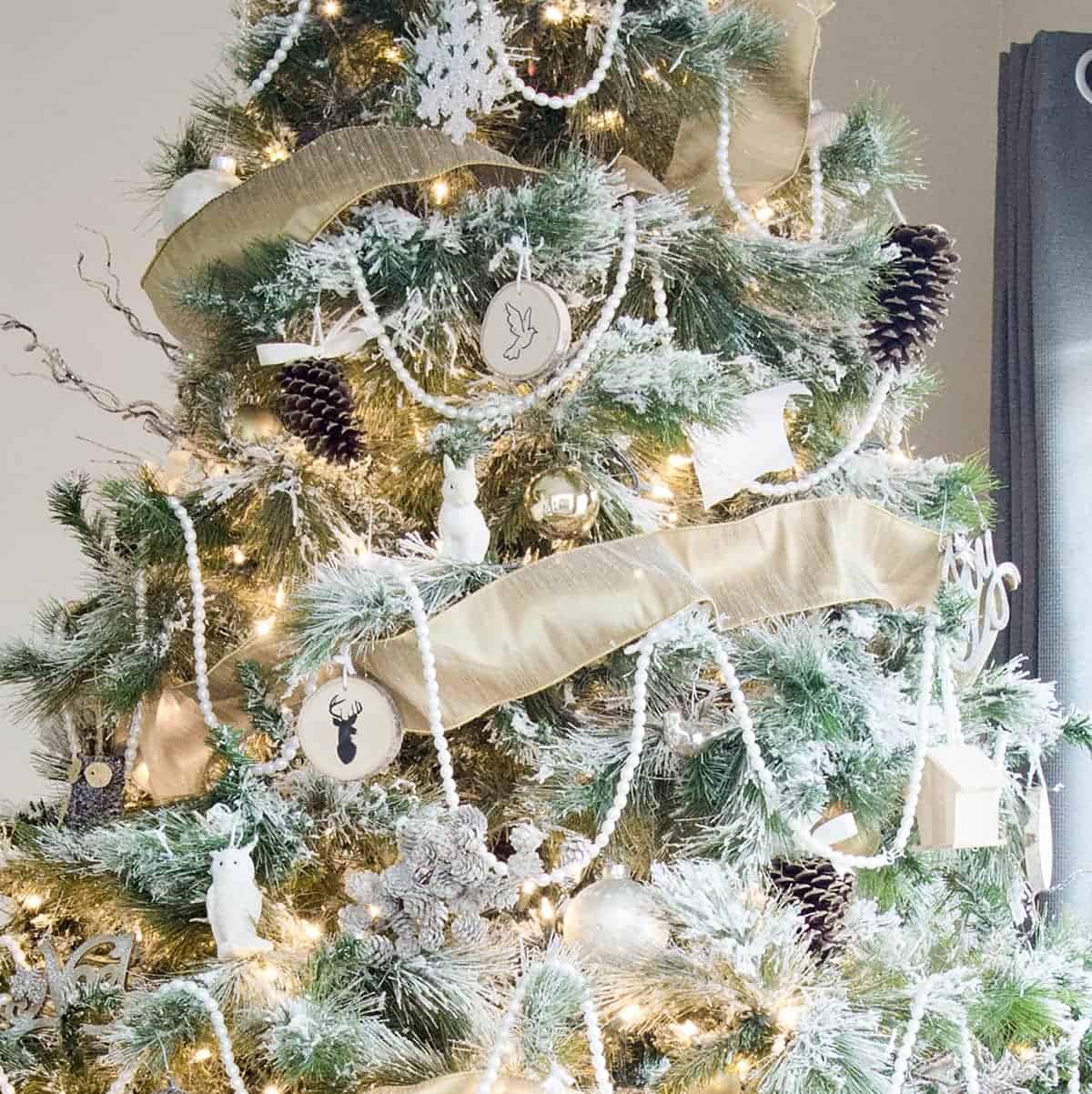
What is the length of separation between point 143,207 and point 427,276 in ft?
3.26

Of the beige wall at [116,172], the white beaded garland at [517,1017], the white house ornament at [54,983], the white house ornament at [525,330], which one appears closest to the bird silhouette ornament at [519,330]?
the white house ornament at [525,330]

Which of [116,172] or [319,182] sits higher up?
[116,172]

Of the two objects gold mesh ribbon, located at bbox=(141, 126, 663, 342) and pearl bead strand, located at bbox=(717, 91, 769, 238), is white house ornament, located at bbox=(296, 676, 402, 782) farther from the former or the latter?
pearl bead strand, located at bbox=(717, 91, 769, 238)

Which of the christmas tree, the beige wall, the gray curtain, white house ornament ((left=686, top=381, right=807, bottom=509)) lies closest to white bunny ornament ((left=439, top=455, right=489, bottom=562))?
the christmas tree

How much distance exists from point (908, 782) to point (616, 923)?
213 mm

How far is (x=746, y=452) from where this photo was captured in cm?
80

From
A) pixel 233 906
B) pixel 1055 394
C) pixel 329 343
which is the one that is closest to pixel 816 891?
pixel 233 906

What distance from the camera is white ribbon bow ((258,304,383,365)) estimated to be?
751mm

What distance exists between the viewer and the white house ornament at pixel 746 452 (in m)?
0.80

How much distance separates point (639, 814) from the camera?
78cm

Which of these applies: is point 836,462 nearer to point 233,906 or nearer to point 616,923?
point 616,923

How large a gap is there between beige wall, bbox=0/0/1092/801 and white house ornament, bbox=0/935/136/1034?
2.66 ft

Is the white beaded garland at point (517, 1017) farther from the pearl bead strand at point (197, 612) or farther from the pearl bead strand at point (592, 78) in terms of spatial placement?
the pearl bead strand at point (592, 78)

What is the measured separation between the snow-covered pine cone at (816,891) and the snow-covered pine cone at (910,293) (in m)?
0.34
